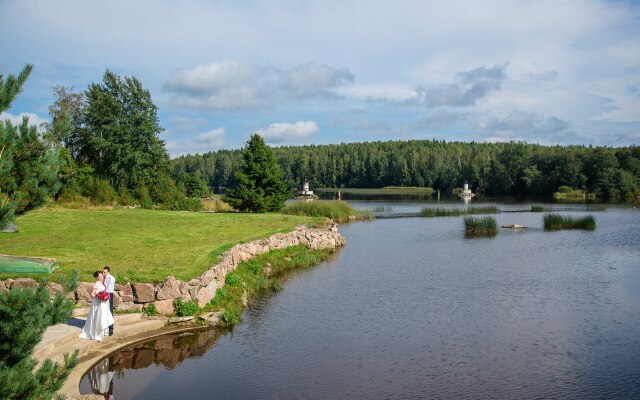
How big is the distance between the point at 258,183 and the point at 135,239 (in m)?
18.2

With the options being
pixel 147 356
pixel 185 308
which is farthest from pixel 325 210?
pixel 147 356

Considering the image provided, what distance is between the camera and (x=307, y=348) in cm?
1584

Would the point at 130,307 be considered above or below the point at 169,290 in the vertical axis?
below

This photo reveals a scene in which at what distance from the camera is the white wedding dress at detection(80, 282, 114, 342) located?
48.2ft

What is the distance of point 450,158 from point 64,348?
508ft

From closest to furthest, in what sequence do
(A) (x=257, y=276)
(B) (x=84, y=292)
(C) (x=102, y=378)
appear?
(C) (x=102, y=378) < (B) (x=84, y=292) < (A) (x=257, y=276)

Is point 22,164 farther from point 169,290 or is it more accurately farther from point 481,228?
point 481,228

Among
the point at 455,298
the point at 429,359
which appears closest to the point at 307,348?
the point at 429,359

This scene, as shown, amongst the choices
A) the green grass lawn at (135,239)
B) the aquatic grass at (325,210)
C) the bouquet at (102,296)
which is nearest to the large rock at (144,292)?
the green grass lawn at (135,239)

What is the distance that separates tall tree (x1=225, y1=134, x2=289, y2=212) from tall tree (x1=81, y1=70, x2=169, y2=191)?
9.76 m

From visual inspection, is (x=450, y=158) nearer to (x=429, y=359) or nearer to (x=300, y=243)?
(x=300, y=243)

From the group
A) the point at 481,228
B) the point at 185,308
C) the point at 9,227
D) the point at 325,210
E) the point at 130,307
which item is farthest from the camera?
the point at 325,210

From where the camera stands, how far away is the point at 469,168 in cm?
13425

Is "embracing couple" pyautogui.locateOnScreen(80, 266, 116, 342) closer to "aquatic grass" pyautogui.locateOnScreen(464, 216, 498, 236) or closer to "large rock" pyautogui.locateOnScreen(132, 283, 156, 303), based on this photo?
"large rock" pyautogui.locateOnScreen(132, 283, 156, 303)
